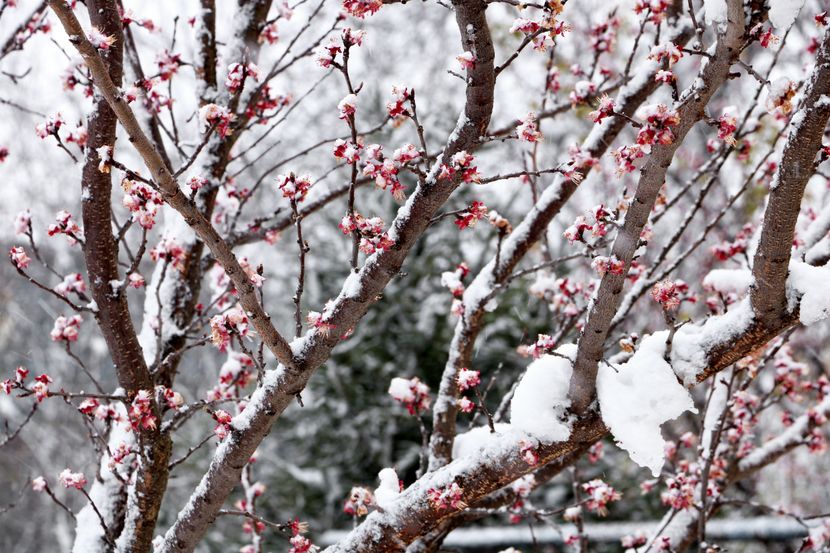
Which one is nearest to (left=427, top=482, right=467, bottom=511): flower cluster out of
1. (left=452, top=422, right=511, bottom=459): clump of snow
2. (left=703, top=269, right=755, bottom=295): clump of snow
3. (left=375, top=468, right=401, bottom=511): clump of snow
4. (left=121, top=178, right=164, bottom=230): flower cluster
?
(left=375, top=468, right=401, bottom=511): clump of snow

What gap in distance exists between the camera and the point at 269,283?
7066 mm

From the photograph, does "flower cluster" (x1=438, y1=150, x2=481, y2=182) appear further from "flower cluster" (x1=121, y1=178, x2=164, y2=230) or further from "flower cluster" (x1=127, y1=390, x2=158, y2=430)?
"flower cluster" (x1=127, y1=390, x2=158, y2=430)

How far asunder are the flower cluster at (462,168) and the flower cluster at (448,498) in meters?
0.82

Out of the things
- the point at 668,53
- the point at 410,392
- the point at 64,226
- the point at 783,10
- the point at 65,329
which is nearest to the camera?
the point at 783,10

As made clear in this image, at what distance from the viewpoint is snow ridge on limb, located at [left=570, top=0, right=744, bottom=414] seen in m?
1.47

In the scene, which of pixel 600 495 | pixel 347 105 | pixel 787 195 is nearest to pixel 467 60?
pixel 347 105

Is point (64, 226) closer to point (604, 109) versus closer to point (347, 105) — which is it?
point (347, 105)

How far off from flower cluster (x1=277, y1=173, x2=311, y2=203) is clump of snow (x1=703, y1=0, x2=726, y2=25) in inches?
38.2

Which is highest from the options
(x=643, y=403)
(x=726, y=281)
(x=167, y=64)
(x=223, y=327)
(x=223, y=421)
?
(x=167, y=64)

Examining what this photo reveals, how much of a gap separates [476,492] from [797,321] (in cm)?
91

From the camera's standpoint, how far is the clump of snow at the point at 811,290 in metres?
1.60

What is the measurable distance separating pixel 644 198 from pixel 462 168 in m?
0.42

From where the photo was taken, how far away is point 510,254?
283 cm

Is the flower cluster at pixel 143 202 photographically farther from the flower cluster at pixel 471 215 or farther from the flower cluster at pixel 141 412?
the flower cluster at pixel 471 215
